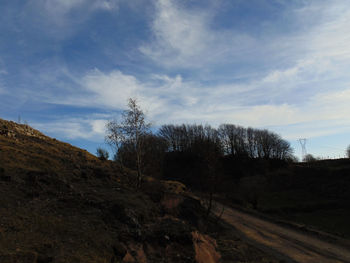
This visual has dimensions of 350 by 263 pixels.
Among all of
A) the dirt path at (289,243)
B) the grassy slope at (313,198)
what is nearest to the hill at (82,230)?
the dirt path at (289,243)

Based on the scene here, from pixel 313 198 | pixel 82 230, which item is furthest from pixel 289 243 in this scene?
pixel 313 198

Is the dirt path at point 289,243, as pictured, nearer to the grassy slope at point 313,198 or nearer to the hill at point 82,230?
the hill at point 82,230

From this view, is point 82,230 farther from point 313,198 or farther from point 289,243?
point 313,198

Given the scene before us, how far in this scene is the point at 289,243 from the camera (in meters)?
17.7

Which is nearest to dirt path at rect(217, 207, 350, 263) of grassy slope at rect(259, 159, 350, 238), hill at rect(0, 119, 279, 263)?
hill at rect(0, 119, 279, 263)

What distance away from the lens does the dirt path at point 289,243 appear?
584 inches

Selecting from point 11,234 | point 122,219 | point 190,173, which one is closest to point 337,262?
point 122,219

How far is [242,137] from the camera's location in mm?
89125

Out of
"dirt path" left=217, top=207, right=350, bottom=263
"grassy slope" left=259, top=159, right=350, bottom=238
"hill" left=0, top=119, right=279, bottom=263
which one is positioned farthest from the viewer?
"grassy slope" left=259, top=159, right=350, bottom=238

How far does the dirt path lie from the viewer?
1484 centimetres

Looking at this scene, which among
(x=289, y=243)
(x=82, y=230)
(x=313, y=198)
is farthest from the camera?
(x=313, y=198)

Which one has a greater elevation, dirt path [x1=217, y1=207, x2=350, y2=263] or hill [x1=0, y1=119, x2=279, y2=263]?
hill [x1=0, y1=119, x2=279, y2=263]

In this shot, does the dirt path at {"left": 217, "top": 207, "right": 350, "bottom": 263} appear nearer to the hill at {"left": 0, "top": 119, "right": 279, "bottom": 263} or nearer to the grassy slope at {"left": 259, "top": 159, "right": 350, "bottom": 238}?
the hill at {"left": 0, "top": 119, "right": 279, "bottom": 263}

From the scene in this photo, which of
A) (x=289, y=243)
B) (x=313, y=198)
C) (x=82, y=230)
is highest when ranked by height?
(x=82, y=230)
